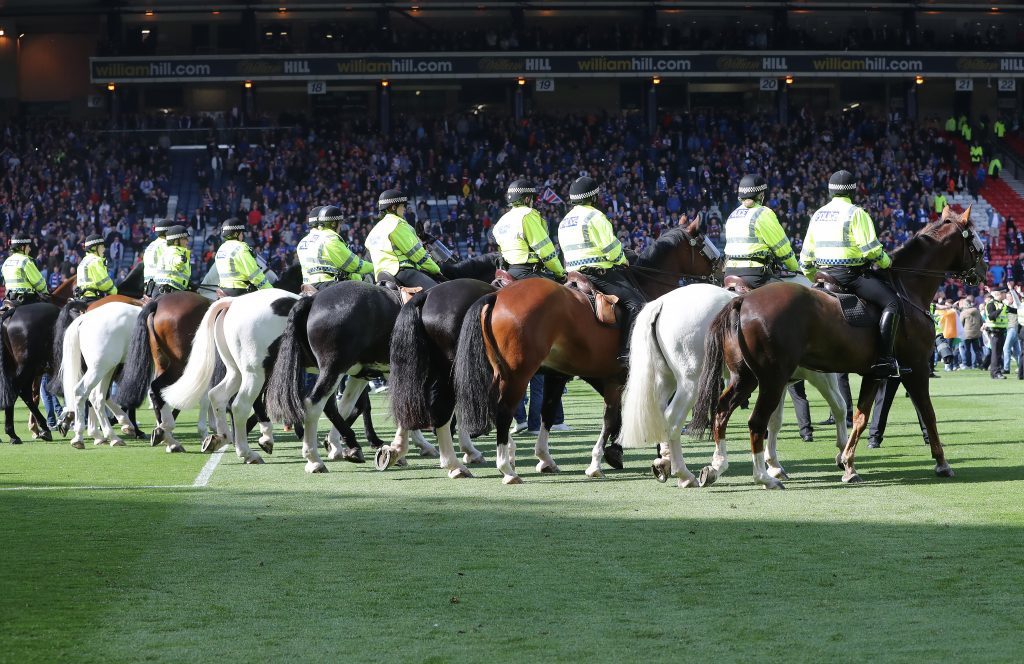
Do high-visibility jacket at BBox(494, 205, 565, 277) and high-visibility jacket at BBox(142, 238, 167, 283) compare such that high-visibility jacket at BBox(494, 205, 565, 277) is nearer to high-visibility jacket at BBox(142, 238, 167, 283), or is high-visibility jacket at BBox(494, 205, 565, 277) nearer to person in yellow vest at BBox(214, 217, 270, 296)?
person in yellow vest at BBox(214, 217, 270, 296)

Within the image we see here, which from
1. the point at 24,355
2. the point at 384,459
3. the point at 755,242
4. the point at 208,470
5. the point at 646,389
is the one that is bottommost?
the point at 208,470

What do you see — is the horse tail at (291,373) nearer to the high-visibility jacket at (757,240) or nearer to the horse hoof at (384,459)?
the horse hoof at (384,459)

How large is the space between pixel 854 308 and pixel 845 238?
683 millimetres

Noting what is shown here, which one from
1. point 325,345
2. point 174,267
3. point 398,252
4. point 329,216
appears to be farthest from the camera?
point 174,267

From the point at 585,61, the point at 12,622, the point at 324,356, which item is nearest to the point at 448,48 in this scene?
the point at 585,61

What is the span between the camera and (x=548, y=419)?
540 inches

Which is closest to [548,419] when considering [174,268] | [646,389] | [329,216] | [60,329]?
[646,389]

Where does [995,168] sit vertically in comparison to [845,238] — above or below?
above

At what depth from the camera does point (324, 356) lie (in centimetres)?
1359

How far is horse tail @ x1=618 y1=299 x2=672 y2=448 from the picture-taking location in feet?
39.7

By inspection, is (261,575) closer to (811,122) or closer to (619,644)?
(619,644)

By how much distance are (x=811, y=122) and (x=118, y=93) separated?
2600 centimetres

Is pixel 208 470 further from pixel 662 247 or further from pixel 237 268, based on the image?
pixel 662 247

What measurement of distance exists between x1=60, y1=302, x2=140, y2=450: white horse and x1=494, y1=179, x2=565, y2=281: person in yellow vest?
577 cm
